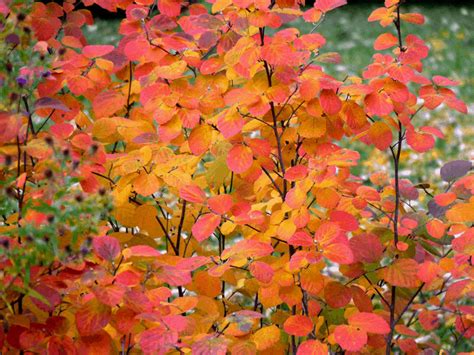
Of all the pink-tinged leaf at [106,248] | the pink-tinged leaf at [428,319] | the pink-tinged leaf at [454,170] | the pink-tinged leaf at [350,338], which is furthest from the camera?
the pink-tinged leaf at [428,319]

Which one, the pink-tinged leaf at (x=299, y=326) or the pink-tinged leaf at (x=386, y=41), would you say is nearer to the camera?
the pink-tinged leaf at (x=299, y=326)

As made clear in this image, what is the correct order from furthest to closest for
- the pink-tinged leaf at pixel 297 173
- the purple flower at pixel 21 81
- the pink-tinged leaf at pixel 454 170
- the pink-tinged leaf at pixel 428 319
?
the pink-tinged leaf at pixel 428 319 → the pink-tinged leaf at pixel 454 170 → the pink-tinged leaf at pixel 297 173 → the purple flower at pixel 21 81

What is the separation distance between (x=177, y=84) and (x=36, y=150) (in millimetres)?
412

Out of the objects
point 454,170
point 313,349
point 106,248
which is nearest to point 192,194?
point 106,248

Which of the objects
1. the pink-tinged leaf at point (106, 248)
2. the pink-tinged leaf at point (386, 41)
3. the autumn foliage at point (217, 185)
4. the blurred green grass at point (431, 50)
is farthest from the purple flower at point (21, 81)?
the blurred green grass at point (431, 50)

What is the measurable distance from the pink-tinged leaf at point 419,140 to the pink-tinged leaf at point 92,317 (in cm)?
75

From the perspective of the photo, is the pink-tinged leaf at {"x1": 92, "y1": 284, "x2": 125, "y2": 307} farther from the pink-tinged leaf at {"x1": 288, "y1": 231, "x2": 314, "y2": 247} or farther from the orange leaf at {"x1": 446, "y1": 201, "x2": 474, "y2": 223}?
the orange leaf at {"x1": 446, "y1": 201, "x2": 474, "y2": 223}

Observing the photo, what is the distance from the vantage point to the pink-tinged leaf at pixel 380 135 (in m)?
1.66

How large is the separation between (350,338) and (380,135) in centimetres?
46

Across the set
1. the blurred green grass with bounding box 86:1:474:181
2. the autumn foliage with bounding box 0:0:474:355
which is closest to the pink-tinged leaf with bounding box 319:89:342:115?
the autumn foliage with bounding box 0:0:474:355

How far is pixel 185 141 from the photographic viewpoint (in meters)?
1.85

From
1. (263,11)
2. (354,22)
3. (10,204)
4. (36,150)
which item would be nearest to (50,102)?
(36,150)

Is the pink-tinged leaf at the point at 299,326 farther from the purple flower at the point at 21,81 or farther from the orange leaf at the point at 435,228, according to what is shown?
the purple flower at the point at 21,81

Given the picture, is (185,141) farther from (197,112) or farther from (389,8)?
(389,8)
